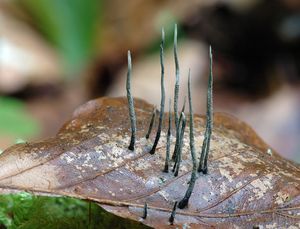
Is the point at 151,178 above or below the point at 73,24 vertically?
below

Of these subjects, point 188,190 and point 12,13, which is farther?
point 12,13

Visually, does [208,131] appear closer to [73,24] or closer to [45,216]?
[45,216]

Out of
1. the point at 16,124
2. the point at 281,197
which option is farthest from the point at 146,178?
the point at 16,124

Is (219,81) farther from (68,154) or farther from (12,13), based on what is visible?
(68,154)

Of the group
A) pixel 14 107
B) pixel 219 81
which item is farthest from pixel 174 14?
pixel 14 107

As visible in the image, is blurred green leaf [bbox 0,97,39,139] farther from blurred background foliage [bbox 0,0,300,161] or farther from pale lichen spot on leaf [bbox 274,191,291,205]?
pale lichen spot on leaf [bbox 274,191,291,205]

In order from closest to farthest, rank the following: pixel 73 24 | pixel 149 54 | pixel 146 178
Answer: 1. pixel 146 178
2. pixel 73 24
3. pixel 149 54
